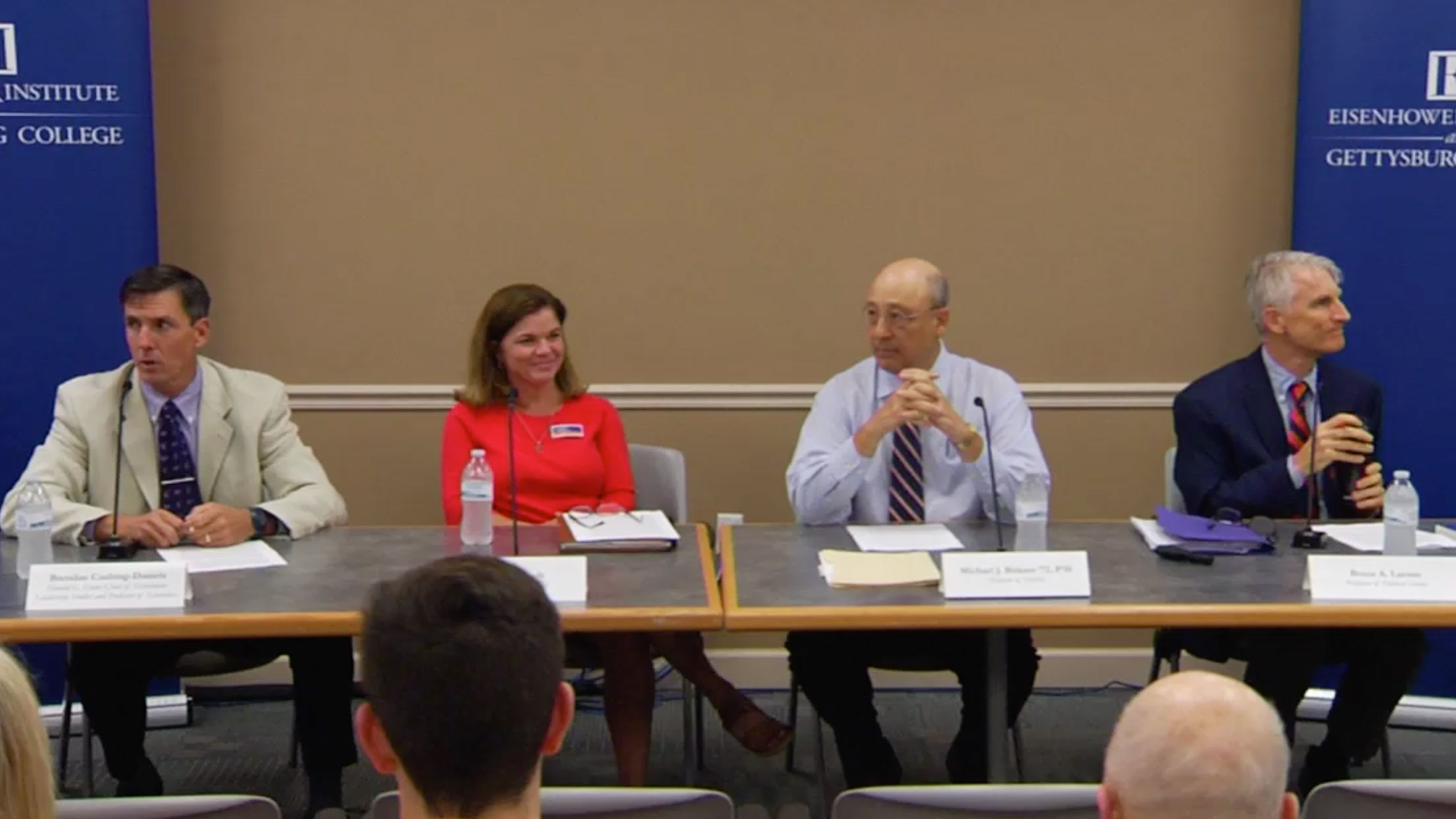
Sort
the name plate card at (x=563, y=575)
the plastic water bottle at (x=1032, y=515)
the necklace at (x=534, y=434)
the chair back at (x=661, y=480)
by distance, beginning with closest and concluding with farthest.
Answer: the name plate card at (x=563, y=575), the plastic water bottle at (x=1032, y=515), the necklace at (x=534, y=434), the chair back at (x=661, y=480)

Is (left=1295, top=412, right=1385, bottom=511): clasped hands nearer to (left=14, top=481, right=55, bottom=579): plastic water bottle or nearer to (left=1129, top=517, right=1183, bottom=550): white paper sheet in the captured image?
(left=1129, top=517, right=1183, bottom=550): white paper sheet

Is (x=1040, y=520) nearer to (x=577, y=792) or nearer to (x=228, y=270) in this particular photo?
(x=577, y=792)

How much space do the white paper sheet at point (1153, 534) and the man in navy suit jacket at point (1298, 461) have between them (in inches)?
13.6

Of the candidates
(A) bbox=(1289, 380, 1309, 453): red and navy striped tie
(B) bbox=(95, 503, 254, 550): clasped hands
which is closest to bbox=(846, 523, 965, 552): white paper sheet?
(A) bbox=(1289, 380, 1309, 453): red and navy striped tie

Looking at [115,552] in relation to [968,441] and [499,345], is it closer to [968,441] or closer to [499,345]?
[499,345]

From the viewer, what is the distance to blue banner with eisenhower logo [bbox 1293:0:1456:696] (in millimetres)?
4398

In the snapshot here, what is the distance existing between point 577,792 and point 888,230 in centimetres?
306

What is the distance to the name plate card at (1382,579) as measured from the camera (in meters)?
2.90

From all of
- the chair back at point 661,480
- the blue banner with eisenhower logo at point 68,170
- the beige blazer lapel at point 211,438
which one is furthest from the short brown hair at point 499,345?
the blue banner with eisenhower logo at point 68,170

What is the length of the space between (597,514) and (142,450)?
41.7 inches

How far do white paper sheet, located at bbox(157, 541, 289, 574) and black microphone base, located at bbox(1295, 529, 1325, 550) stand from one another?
2048mm

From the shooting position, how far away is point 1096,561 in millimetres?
3189

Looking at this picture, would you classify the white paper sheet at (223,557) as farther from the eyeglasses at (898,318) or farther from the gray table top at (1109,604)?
the eyeglasses at (898,318)

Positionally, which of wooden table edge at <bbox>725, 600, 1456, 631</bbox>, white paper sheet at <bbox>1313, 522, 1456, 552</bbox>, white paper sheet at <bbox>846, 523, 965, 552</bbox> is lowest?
wooden table edge at <bbox>725, 600, 1456, 631</bbox>
